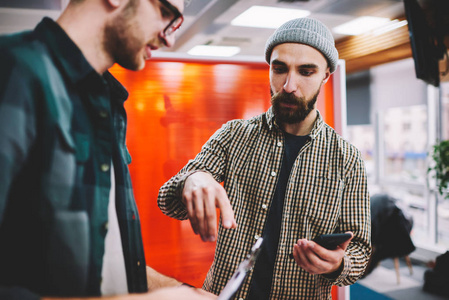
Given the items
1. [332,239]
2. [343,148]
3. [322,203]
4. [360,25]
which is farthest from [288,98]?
[360,25]

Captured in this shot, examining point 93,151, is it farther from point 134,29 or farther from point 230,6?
point 230,6

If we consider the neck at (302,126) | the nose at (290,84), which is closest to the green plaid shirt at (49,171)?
the nose at (290,84)

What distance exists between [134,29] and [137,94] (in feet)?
4.40

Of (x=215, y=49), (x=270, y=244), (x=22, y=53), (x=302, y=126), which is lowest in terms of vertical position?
(x=270, y=244)

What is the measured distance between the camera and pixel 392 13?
17.6 feet

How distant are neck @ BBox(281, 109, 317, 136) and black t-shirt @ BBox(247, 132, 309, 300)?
13 cm

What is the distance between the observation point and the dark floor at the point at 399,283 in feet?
14.9

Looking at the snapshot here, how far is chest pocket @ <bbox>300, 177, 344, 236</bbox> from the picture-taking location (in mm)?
1312

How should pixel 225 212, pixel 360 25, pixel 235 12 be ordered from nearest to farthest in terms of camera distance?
pixel 225 212 < pixel 235 12 < pixel 360 25

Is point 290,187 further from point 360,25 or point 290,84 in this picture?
point 360,25

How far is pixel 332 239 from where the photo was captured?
3.38ft

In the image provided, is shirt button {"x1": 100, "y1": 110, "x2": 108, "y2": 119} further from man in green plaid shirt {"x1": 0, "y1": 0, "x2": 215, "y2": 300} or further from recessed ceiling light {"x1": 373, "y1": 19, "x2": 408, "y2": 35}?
recessed ceiling light {"x1": 373, "y1": 19, "x2": 408, "y2": 35}

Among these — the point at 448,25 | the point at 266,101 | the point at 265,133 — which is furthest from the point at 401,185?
the point at 265,133

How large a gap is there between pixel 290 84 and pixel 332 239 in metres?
0.62
